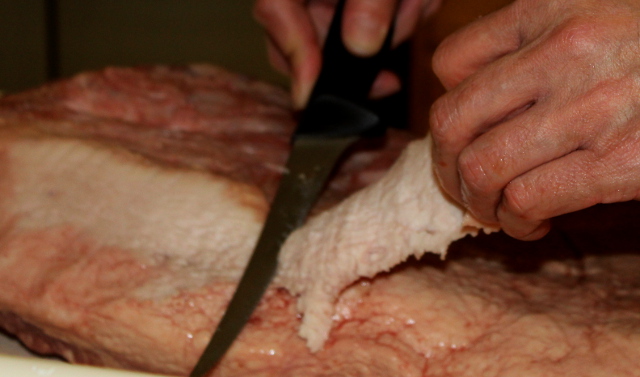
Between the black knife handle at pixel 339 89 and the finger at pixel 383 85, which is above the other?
the black knife handle at pixel 339 89

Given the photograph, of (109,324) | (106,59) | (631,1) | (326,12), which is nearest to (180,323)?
(109,324)

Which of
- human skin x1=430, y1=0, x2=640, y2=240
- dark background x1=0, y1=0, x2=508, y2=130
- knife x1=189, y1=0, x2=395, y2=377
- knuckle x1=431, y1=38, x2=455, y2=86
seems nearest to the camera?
human skin x1=430, y1=0, x2=640, y2=240

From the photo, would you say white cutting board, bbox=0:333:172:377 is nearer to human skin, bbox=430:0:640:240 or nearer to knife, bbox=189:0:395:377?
knife, bbox=189:0:395:377

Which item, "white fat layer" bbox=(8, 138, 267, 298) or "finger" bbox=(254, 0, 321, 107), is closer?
"white fat layer" bbox=(8, 138, 267, 298)

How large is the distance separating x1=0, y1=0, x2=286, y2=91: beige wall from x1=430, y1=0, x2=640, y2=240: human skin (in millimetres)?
1786

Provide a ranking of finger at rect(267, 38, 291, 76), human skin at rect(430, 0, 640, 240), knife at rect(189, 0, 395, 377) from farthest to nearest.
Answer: finger at rect(267, 38, 291, 76)
knife at rect(189, 0, 395, 377)
human skin at rect(430, 0, 640, 240)

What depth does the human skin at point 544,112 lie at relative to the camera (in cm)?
59

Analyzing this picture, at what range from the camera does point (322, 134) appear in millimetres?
1095

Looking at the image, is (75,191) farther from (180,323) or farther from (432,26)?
(432,26)

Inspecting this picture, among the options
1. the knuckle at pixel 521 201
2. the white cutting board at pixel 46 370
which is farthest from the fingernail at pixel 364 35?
the white cutting board at pixel 46 370

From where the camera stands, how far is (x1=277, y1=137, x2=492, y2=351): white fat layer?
79 centimetres

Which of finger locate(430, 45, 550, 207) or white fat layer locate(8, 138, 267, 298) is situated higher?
finger locate(430, 45, 550, 207)

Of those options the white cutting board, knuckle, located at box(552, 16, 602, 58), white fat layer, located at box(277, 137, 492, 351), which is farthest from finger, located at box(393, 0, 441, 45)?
the white cutting board

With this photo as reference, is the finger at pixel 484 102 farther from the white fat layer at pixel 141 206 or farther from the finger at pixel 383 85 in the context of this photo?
the finger at pixel 383 85
